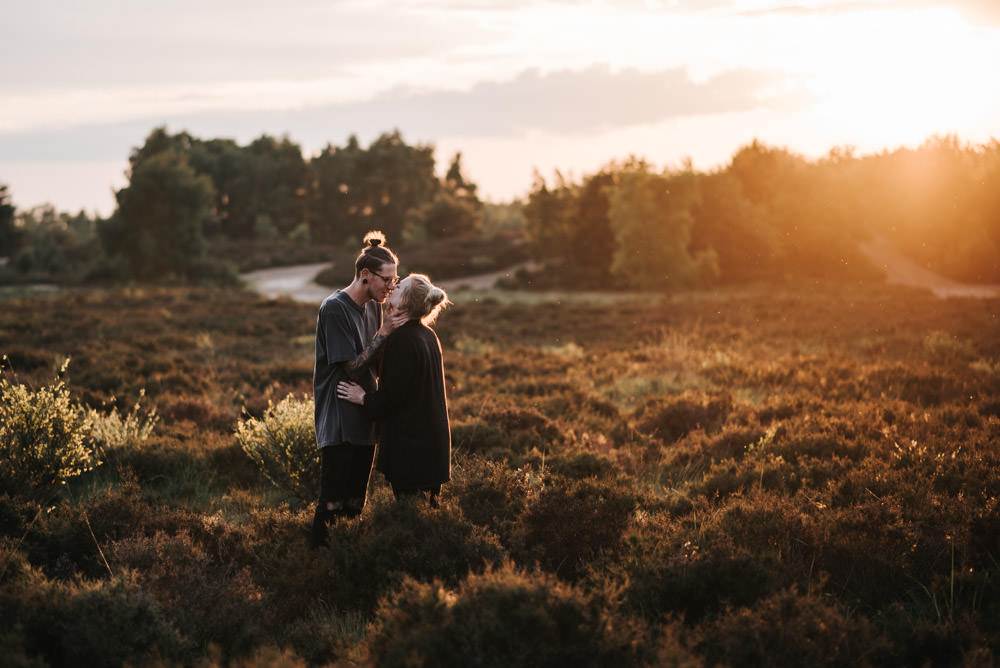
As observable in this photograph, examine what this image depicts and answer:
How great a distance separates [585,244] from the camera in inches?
1490

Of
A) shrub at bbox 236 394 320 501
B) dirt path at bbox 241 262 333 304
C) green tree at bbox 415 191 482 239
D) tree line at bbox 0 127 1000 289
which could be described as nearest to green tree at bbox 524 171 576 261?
tree line at bbox 0 127 1000 289

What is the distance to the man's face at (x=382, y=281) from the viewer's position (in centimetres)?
422

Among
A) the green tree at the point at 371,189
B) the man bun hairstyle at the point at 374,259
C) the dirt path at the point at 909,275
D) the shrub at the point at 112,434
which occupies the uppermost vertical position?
the green tree at the point at 371,189

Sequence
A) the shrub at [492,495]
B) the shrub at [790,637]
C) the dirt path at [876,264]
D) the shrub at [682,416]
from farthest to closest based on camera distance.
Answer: the dirt path at [876,264] < the shrub at [682,416] < the shrub at [492,495] < the shrub at [790,637]

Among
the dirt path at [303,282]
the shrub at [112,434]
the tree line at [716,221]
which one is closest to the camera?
the shrub at [112,434]

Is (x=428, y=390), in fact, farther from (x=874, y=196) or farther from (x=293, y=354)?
(x=874, y=196)

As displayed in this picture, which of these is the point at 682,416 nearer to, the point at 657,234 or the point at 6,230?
the point at 657,234

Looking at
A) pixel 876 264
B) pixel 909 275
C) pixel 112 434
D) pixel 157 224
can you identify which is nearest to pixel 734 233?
pixel 876 264

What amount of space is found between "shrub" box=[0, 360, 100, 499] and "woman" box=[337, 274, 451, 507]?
2649mm

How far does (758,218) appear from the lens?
35.2m

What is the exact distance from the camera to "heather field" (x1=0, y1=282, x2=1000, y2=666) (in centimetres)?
328

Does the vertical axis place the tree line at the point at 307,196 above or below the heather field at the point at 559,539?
above

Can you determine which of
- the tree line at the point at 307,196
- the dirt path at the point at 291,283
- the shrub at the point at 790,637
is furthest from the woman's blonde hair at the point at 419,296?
the tree line at the point at 307,196

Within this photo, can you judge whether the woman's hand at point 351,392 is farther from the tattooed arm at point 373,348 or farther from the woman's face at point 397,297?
the woman's face at point 397,297
